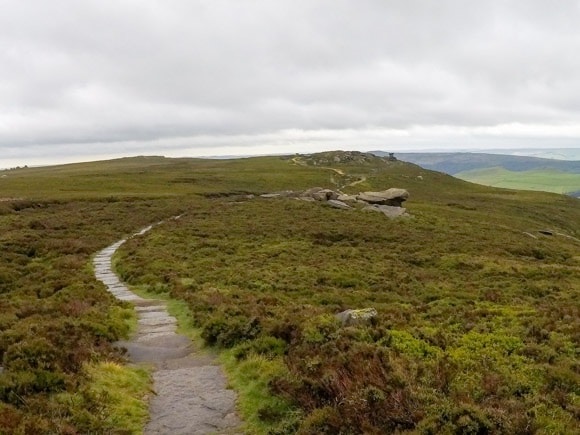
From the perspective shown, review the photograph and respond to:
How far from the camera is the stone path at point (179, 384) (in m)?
10.5

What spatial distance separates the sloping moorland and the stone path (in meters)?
0.57

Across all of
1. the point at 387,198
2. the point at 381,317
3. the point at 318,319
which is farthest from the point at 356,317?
the point at 387,198

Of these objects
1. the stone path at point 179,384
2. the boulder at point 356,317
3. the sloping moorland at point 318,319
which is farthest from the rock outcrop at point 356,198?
the boulder at point 356,317

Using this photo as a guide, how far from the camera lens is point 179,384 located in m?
12.8

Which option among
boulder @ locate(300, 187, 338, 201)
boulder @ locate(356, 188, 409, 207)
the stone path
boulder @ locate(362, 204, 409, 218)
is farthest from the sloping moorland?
boulder @ locate(356, 188, 409, 207)

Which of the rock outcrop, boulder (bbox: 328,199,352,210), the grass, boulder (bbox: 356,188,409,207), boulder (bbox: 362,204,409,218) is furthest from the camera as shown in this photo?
boulder (bbox: 356,188,409,207)

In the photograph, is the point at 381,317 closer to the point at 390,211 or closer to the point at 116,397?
the point at 116,397

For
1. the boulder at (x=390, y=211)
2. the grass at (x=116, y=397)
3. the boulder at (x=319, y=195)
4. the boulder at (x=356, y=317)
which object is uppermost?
the boulder at (x=319, y=195)

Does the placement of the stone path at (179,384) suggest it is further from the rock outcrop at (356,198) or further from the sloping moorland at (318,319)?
the rock outcrop at (356,198)

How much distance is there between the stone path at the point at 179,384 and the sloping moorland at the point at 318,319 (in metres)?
0.57

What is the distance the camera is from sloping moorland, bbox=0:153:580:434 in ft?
32.4

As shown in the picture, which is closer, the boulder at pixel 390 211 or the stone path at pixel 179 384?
the stone path at pixel 179 384

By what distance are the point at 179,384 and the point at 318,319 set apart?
192 inches

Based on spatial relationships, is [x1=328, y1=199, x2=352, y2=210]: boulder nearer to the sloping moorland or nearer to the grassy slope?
the sloping moorland
